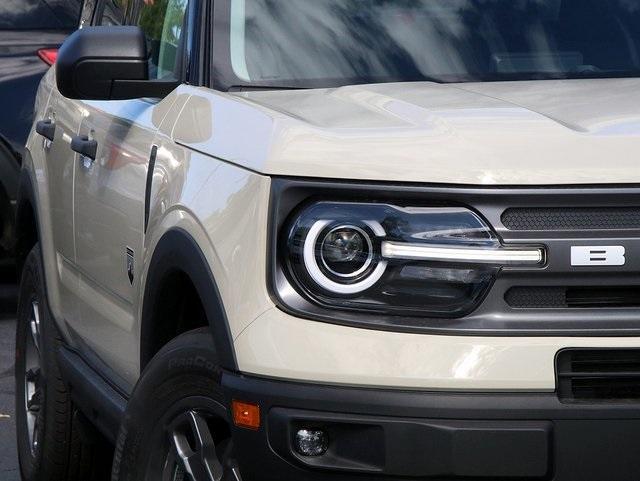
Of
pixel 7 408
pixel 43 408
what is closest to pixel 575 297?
pixel 43 408

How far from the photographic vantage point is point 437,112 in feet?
10.0

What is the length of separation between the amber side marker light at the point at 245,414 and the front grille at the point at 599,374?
54 centimetres

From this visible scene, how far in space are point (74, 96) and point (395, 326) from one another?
4.80ft

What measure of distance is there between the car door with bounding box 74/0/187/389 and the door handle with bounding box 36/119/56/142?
44cm

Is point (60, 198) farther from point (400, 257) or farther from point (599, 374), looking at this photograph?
point (599, 374)

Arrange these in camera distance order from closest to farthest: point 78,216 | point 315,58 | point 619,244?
point 619,244, point 315,58, point 78,216

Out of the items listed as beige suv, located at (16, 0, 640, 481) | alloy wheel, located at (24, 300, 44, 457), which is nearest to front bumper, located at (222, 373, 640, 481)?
beige suv, located at (16, 0, 640, 481)

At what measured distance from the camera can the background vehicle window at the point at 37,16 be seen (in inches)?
328

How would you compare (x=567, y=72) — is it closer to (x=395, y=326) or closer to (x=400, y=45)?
(x=400, y=45)

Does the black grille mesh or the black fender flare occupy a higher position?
the black grille mesh

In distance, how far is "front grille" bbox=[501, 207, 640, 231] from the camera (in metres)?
2.70

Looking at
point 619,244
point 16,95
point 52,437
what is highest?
point 619,244

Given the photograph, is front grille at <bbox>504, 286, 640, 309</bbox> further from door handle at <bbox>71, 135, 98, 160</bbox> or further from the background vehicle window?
the background vehicle window

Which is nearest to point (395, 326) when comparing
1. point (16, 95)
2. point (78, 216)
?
point (78, 216)
